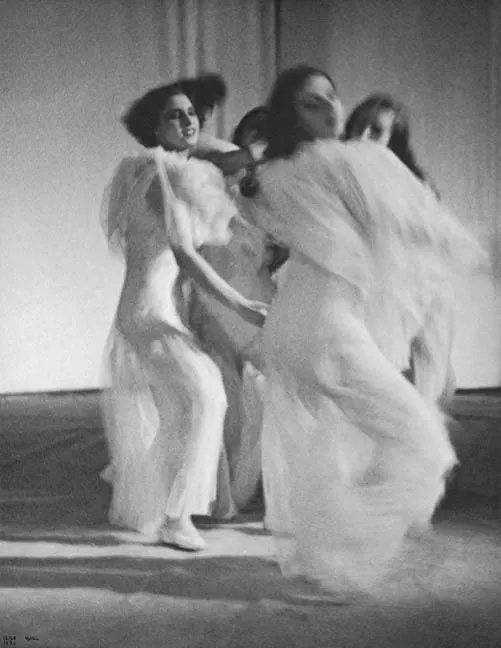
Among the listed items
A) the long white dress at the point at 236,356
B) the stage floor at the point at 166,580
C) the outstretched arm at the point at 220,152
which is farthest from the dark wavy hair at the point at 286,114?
the stage floor at the point at 166,580

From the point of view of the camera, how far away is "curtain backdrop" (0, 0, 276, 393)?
1.86m

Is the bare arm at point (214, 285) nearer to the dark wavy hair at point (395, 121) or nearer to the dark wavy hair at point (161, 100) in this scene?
the dark wavy hair at point (161, 100)

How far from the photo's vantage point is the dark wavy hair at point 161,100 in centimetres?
188

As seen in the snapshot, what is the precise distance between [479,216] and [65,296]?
936mm

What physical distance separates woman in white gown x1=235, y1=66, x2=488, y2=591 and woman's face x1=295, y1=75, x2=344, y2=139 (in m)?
0.02

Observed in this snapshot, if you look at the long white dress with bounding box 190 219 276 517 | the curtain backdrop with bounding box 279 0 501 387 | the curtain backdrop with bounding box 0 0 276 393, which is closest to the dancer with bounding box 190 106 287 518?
the long white dress with bounding box 190 219 276 517

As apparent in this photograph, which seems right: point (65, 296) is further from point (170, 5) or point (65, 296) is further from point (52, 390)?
point (170, 5)

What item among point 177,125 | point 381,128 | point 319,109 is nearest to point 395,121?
point 381,128

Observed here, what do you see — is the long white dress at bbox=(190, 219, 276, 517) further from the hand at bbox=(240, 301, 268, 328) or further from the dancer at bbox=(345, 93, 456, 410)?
the dancer at bbox=(345, 93, 456, 410)

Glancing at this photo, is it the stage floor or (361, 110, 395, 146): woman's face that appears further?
(361, 110, 395, 146): woman's face

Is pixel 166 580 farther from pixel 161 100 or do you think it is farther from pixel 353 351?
pixel 161 100

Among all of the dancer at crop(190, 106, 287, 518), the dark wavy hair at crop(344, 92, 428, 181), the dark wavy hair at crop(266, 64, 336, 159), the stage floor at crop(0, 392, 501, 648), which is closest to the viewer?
the stage floor at crop(0, 392, 501, 648)

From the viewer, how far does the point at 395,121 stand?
1855mm

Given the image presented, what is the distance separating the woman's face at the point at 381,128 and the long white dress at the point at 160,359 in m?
0.36
